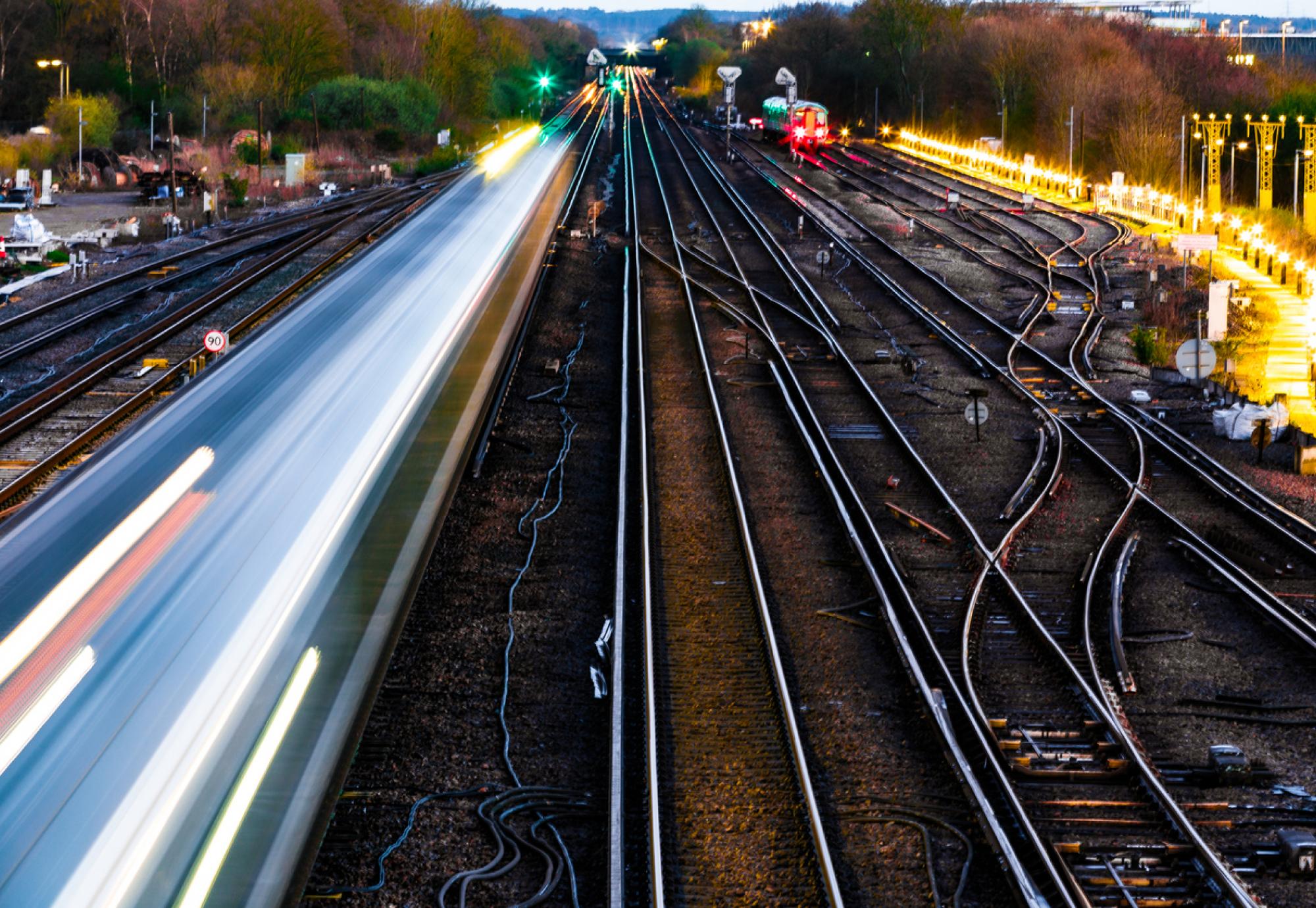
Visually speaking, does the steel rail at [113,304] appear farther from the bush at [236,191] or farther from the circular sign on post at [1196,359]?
the circular sign on post at [1196,359]

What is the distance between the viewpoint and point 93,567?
16.4ft

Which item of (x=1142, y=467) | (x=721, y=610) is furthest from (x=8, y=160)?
(x=721, y=610)

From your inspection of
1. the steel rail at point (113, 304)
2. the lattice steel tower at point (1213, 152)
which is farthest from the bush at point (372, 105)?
the lattice steel tower at point (1213, 152)

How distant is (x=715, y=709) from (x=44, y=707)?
185 inches

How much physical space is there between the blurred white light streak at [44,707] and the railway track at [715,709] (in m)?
2.79

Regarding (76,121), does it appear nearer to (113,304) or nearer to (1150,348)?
(113,304)

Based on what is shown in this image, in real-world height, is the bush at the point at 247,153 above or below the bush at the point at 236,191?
above

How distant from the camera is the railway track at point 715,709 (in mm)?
6512

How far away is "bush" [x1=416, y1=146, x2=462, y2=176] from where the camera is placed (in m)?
46.2

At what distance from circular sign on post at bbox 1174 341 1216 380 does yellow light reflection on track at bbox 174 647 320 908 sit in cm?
1327

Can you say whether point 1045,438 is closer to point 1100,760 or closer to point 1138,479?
point 1138,479

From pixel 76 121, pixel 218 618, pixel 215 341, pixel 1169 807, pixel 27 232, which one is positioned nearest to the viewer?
pixel 218 618

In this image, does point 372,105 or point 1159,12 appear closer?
point 372,105

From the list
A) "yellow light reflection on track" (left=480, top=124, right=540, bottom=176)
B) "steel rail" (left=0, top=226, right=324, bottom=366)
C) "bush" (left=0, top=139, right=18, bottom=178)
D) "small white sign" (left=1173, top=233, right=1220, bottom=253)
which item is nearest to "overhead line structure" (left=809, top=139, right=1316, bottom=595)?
"small white sign" (left=1173, top=233, right=1220, bottom=253)
